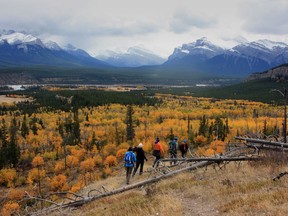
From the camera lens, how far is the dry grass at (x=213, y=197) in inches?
416

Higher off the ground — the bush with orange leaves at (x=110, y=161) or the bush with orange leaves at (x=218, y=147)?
the bush with orange leaves at (x=218, y=147)

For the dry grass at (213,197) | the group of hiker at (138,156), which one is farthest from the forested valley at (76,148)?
the dry grass at (213,197)

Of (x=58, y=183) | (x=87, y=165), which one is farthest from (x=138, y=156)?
(x=87, y=165)

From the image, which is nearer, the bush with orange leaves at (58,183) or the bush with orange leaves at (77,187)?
the bush with orange leaves at (77,187)

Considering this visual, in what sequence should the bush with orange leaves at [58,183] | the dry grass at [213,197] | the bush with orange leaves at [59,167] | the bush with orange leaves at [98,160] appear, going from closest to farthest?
the dry grass at [213,197]
the bush with orange leaves at [58,183]
the bush with orange leaves at [59,167]
the bush with orange leaves at [98,160]

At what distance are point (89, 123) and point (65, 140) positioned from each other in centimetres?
2543

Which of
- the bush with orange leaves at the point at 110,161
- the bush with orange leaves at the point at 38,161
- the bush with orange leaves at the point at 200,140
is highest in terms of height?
the bush with orange leaves at the point at 200,140

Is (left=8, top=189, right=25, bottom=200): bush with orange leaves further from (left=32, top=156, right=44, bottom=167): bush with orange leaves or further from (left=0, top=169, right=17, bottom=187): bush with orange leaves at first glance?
(left=32, top=156, right=44, bottom=167): bush with orange leaves

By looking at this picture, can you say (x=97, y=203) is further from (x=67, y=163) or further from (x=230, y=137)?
(x=230, y=137)

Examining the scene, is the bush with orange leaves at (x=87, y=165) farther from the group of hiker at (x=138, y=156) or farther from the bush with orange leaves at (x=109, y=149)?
the group of hiker at (x=138, y=156)

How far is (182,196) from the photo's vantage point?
13.8m

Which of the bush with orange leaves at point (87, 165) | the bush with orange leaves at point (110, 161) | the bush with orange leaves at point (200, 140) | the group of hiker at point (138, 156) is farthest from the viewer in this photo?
the bush with orange leaves at point (200, 140)

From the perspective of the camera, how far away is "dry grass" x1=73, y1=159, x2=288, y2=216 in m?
10.6

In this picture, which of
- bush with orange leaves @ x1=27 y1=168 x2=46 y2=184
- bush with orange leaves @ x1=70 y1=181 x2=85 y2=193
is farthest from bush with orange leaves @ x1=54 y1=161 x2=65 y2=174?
bush with orange leaves @ x1=70 y1=181 x2=85 y2=193
